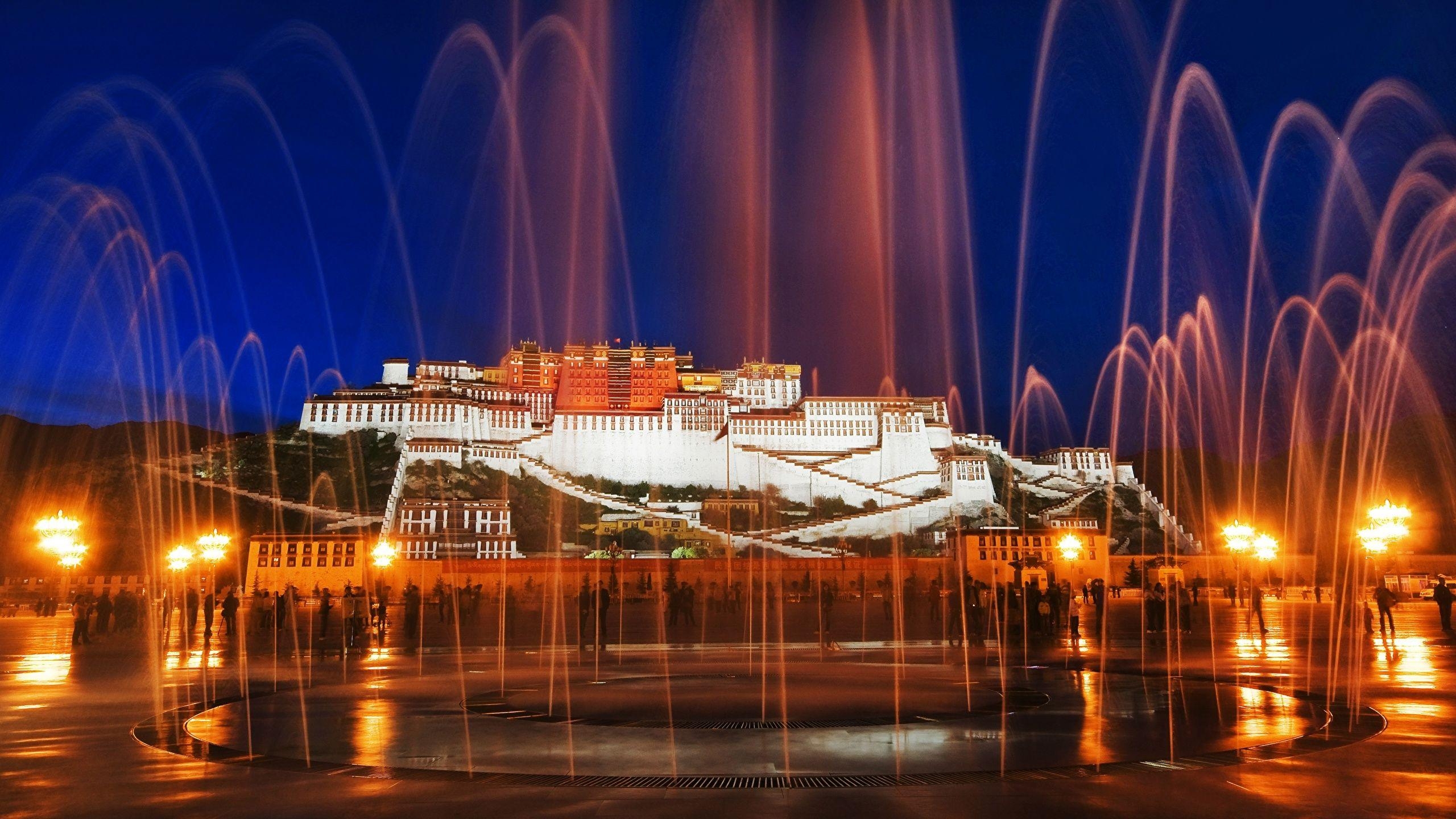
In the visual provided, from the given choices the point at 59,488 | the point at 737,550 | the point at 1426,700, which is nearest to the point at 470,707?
the point at 1426,700

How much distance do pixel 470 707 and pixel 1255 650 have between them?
14.6m

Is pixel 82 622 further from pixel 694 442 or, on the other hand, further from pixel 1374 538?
pixel 694 442

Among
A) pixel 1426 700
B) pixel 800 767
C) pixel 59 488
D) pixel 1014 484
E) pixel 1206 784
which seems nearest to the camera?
pixel 1206 784

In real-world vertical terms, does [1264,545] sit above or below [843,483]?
below

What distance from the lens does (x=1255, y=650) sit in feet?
58.6

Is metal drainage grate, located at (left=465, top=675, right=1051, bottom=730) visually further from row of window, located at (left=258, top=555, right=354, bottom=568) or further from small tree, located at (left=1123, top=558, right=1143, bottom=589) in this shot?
row of window, located at (left=258, top=555, right=354, bottom=568)

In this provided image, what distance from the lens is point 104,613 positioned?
26.0 meters

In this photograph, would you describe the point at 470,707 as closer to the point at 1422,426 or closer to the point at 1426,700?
the point at 1426,700

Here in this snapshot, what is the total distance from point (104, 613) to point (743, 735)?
24.2 m

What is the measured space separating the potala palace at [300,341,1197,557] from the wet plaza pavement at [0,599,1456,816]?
213 feet

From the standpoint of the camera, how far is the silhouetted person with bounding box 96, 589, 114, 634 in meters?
25.3

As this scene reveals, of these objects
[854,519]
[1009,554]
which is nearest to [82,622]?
[1009,554]

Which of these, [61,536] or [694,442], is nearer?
[61,536]

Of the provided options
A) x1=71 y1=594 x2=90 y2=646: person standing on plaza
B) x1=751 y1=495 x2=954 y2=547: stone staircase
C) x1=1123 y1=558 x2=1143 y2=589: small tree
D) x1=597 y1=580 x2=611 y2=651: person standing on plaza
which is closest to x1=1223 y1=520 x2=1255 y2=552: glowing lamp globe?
x1=1123 y1=558 x2=1143 y2=589: small tree
